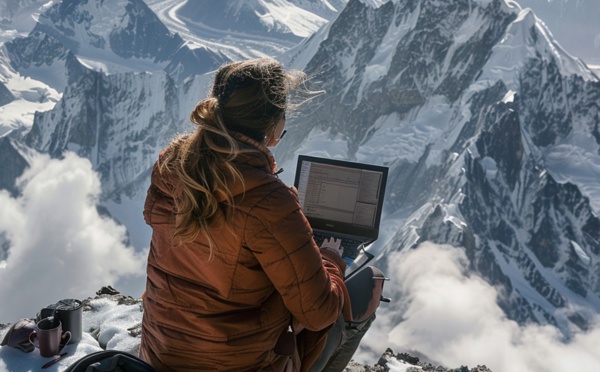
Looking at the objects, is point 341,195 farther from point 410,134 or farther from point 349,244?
point 410,134

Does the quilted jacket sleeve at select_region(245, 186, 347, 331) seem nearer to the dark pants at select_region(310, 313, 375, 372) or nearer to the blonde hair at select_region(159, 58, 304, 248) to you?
the blonde hair at select_region(159, 58, 304, 248)

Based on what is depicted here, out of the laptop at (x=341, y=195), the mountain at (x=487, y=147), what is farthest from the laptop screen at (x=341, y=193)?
the mountain at (x=487, y=147)

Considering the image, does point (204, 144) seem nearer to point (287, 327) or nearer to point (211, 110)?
point (211, 110)

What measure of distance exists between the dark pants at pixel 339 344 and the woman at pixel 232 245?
2.46 ft

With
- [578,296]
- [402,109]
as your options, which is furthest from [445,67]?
[578,296]

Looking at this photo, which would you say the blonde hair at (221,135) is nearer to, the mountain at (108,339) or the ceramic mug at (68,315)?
the mountain at (108,339)

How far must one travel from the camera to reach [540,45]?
17675cm

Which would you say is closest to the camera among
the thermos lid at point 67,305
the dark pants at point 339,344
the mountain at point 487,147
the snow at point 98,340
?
the dark pants at point 339,344

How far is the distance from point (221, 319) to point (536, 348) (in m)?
167

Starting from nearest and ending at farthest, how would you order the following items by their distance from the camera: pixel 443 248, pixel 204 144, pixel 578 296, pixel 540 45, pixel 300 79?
pixel 204 144 → pixel 300 79 → pixel 443 248 → pixel 578 296 → pixel 540 45

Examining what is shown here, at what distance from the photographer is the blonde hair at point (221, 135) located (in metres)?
2.85

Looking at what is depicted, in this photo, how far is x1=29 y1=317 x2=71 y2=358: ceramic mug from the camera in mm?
5340

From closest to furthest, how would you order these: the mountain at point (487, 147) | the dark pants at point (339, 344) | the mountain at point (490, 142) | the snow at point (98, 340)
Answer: the dark pants at point (339, 344)
the snow at point (98, 340)
the mountain at point (487, 147)
the mountain at point (490, 142)

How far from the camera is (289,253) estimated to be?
9.45 ft
